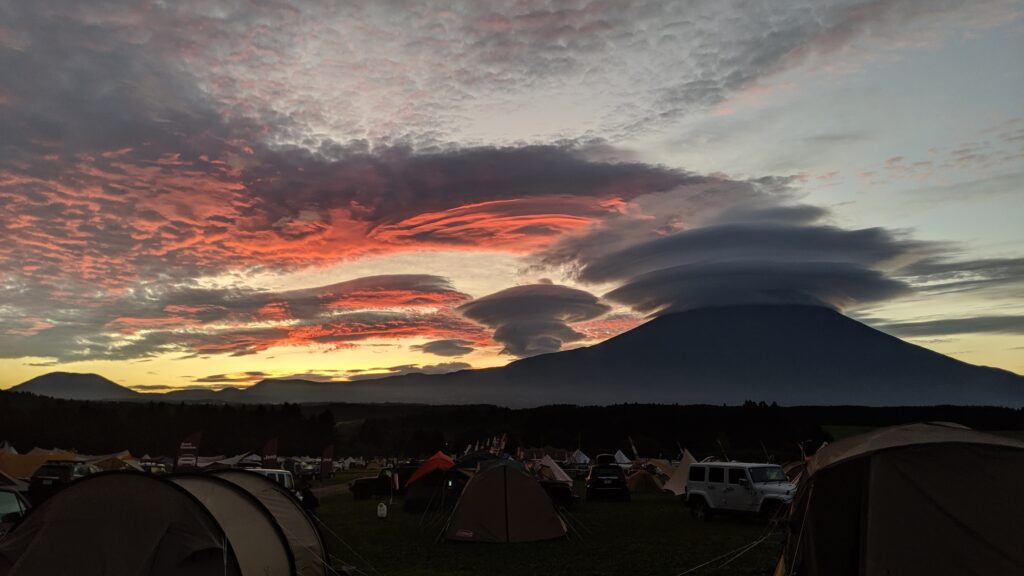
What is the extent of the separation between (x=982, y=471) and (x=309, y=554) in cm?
1056

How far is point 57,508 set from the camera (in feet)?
34.0

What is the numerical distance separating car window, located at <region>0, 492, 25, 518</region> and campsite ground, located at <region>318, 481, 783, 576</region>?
681 cm

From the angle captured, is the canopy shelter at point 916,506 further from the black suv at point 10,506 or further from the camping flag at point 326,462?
the camping flag at point 326,462

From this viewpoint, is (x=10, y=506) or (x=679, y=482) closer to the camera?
(x=10, y=506)

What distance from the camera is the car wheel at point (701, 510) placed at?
25.8 m

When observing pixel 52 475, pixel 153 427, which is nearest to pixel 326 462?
pixel 52 475

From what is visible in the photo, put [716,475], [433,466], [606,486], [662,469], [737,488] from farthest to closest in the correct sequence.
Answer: [662,469], [606,486], [433,466], [716,475], [737,488]

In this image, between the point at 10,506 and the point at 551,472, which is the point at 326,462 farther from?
the point at 10,506

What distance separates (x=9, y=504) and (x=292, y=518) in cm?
567

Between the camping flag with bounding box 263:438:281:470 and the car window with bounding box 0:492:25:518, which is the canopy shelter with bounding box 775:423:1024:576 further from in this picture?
the camping flag with bounding box 263:438:281:470

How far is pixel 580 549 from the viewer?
19375 millimetres

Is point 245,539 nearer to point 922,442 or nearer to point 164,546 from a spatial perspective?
point 164,546

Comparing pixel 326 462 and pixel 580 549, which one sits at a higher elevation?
pixel 326 462

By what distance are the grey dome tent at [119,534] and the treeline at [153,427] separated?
3915 inches
